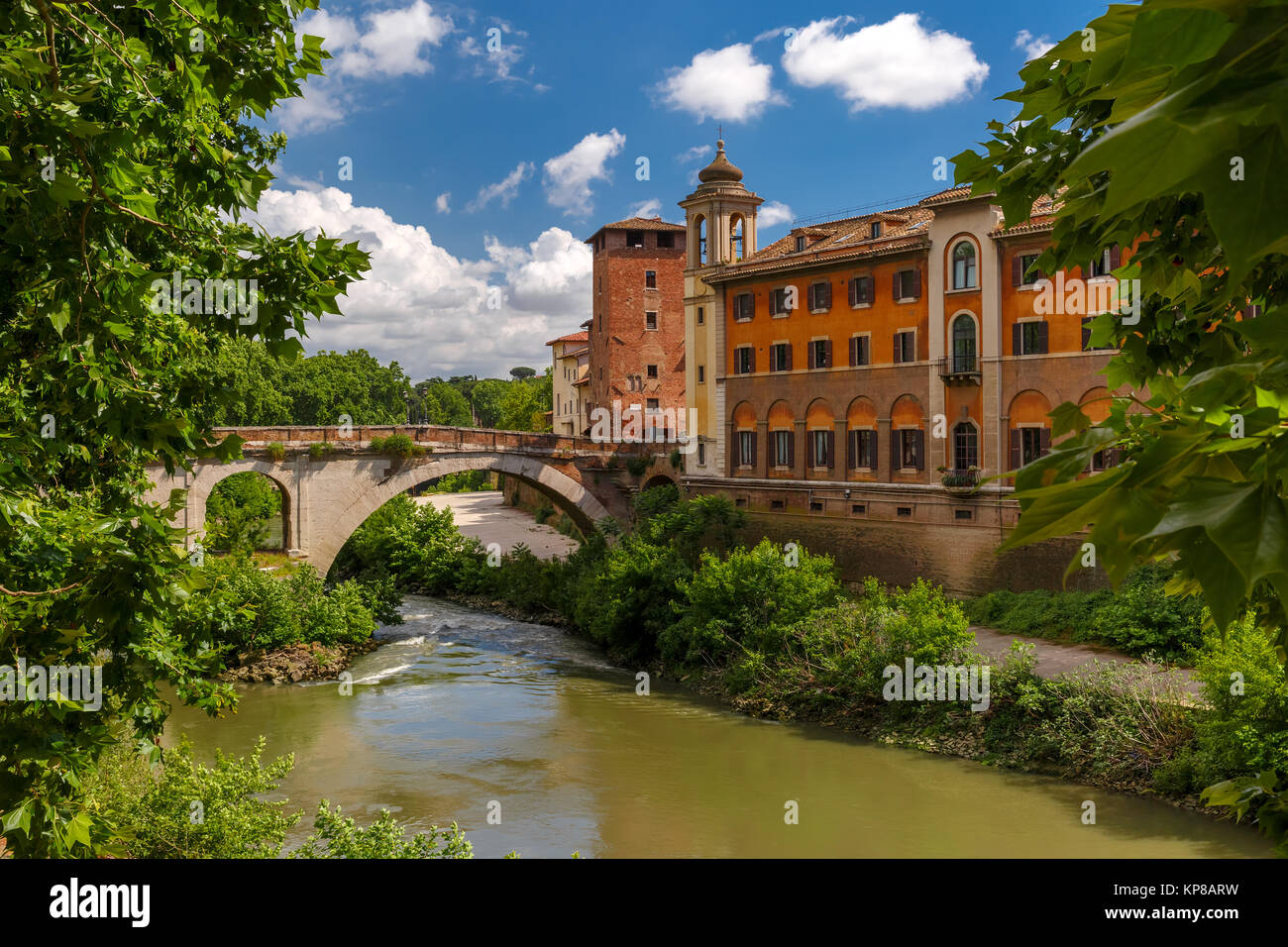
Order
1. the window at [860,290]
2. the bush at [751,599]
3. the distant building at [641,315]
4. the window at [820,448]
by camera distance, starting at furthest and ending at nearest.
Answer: the distant building at [641,315] < the window at [820,448] < the window at [860,290] < the bush at [751,599]

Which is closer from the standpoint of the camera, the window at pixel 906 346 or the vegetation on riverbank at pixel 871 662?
the vegetation on riverbank at pixel 871 662

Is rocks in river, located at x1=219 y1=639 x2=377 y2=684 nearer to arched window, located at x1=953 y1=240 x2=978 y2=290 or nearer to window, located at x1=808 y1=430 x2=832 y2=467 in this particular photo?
window, located at x1=808 y1=430 x2=832 y2=467

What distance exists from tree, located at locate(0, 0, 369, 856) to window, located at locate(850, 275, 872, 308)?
24962mm

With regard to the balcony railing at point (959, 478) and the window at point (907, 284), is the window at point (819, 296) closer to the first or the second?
the window at point (907, 284)

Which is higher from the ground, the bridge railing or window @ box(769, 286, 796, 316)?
window @ box(769, 286, 796, 316)

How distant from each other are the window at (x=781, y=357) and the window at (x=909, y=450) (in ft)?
14.3

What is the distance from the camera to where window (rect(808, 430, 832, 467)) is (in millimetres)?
30281

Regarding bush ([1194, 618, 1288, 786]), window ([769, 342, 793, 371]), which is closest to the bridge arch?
window ([769, 342, 793, 371])

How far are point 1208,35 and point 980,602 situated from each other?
2548 cm

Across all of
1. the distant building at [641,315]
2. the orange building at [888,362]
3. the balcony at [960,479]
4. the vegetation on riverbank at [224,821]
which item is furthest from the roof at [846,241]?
the vegetation on riverbank at [224,821]

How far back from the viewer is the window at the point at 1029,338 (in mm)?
25641

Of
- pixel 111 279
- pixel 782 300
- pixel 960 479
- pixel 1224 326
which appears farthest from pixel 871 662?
pixel 1224 326

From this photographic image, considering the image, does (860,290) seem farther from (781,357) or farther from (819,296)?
(781,357)

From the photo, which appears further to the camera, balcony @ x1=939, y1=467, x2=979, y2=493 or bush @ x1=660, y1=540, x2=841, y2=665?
balcony @ x1=939, y1=467, x2=979, y2=493
